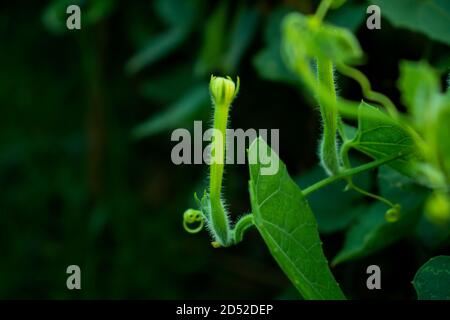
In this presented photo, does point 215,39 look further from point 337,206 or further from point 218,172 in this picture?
point 218,172

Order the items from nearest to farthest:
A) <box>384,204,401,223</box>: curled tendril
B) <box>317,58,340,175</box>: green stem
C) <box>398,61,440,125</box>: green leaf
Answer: <box>398,61,440,125</box>: green leaf → <box>317,58,340,175</box>: green stem → <box>384,204,401,223</box>: curled tendril

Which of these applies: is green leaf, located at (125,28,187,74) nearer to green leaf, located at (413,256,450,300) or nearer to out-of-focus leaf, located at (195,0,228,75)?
out-of-focus leaf, located at (195,0,228,75)

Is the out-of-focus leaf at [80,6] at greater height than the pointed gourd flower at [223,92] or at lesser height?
greater

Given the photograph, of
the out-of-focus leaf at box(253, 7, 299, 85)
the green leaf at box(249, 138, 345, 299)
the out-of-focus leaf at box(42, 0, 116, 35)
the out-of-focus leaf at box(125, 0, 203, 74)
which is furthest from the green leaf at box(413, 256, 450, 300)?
the out-of-focus leaf at box(42, 0, 116, 35)

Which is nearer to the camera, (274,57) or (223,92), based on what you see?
(223,92)

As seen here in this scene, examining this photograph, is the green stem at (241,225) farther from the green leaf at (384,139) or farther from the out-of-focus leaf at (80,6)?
the out-of-focus leaf at (80,6)

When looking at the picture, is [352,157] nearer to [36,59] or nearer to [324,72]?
[324,72]

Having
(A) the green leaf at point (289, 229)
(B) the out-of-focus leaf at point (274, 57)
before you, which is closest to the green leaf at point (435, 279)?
(A) the green leaf at point (289, 229)

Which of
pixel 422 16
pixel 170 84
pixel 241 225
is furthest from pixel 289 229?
pixel 170 84
